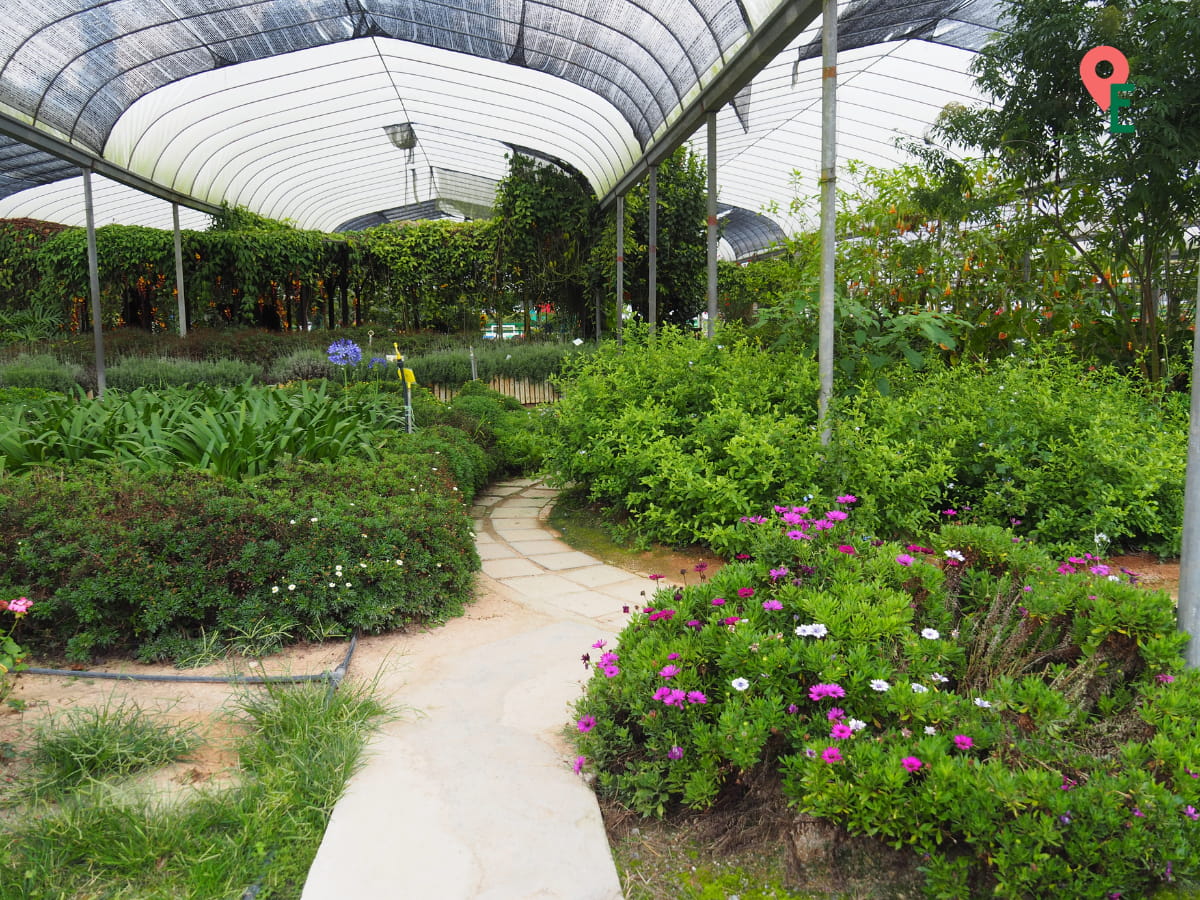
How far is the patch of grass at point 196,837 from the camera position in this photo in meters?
1.59

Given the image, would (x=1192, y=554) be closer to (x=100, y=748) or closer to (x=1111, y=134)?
(x=100, y=748)

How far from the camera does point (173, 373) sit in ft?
32.4

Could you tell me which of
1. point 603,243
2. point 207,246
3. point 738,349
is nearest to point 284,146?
point 207,246

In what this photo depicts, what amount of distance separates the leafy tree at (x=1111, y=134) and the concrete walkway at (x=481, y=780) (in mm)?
3988

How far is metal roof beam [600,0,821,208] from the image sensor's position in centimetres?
471

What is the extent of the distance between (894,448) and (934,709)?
8.19 ft

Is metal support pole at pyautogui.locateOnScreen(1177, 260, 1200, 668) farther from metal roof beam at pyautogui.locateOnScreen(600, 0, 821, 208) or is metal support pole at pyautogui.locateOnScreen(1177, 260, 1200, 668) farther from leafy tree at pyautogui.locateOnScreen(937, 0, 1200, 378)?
metal roof beam at pyautogui.locateOnScreen(600, 0, 821, 208)

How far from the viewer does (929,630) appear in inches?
75.7

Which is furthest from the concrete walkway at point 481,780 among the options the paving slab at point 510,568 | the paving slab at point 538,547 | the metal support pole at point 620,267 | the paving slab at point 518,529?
the metal support pole at point 620,267

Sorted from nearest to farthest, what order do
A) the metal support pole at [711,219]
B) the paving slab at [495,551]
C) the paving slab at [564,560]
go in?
the paving slab at [564,560], the paving slab at [495,551], the metal support pole at [711,219]

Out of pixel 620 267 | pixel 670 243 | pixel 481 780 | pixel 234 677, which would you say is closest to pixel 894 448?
pixel 481 780

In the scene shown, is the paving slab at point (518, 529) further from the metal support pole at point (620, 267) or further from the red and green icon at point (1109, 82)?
the metal support pole at point (620, 267)

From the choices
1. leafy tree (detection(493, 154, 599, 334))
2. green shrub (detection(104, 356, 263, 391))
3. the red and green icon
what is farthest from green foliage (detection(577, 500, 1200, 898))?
leafy tree (detection(493, 154, 599, 334))

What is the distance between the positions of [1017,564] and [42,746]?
8.82ft
